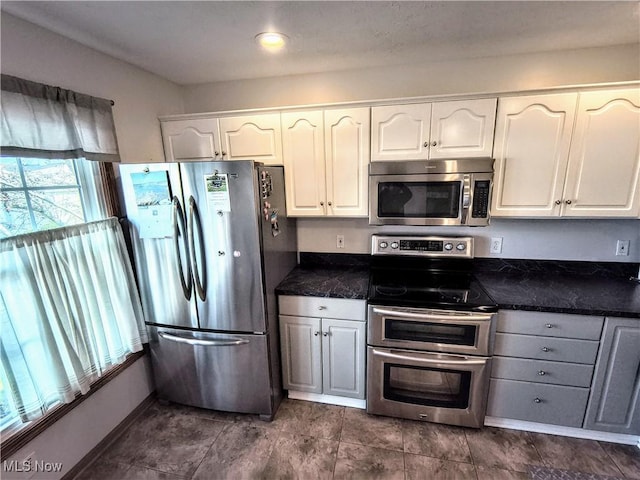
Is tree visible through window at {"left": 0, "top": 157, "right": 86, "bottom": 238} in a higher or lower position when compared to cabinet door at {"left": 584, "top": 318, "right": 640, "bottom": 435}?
higher

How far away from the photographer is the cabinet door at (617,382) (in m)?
1.65

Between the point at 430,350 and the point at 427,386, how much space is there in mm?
283

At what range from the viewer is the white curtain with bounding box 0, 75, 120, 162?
1.35 m

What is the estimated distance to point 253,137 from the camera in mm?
2156

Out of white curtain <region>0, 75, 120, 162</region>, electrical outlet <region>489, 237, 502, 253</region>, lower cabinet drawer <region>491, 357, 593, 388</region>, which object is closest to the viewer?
white curtain <region>0, 75, 120, 162</region>

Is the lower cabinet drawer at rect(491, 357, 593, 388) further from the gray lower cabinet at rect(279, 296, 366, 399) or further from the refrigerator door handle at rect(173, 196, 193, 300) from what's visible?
the refrigerator door handle at rect(173, 196, 193, 300)

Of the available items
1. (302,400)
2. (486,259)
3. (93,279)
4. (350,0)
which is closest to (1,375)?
(93,279)

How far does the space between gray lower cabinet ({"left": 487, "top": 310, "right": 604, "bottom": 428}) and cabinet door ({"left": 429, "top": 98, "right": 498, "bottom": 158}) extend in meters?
1.04

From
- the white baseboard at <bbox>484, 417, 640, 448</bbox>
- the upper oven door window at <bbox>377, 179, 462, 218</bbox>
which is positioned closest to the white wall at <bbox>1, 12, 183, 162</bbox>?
the upper oven door window at <bbox>377, 179, 462, 218</bbox>

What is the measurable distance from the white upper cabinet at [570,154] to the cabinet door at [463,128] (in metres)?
0.06

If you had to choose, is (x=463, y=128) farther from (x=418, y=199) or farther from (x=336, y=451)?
(x=336, y=451)

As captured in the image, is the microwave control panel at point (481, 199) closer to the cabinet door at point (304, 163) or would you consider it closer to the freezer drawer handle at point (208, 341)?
the cabinet door at point (304, 163)

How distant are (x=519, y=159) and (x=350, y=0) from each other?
4.49 ft

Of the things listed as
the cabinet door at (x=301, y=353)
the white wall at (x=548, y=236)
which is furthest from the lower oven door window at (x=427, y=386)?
the white wall at (x=548, y=236)
